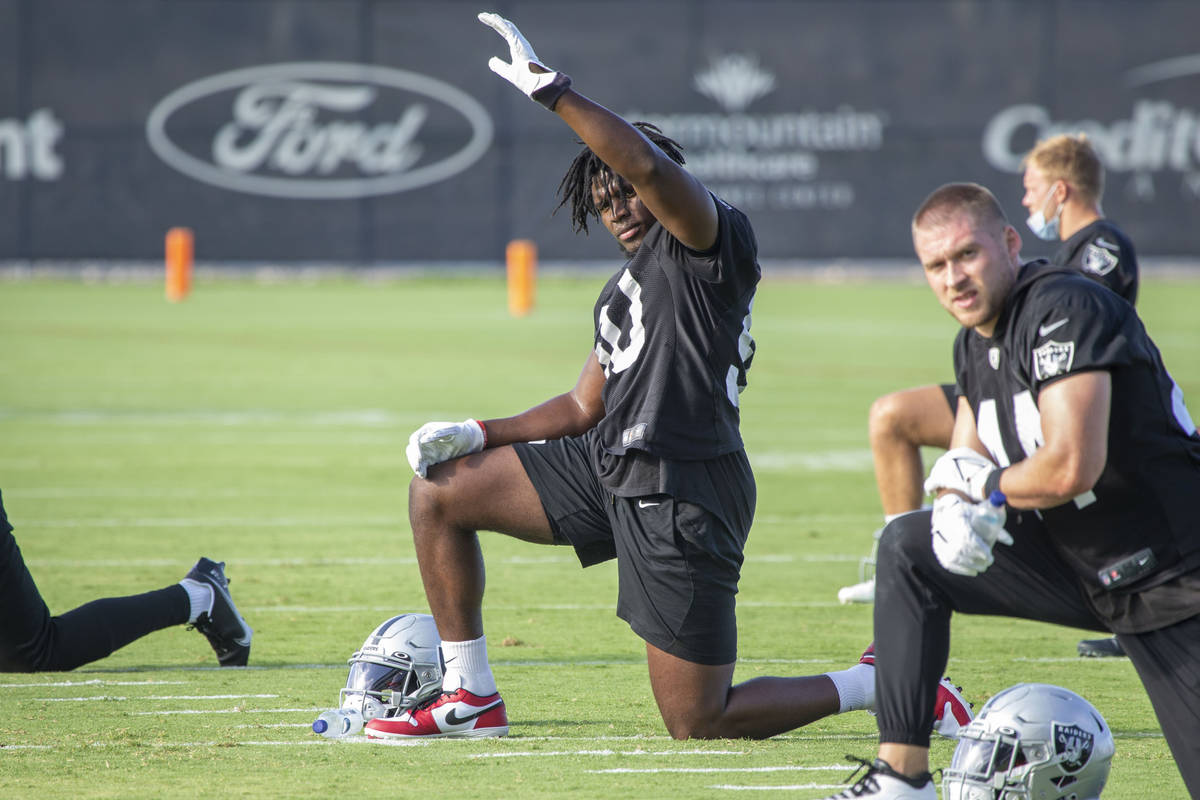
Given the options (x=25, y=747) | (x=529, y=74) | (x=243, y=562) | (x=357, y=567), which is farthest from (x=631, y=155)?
(x=243, y=562)

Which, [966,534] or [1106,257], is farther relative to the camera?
[1106,257]

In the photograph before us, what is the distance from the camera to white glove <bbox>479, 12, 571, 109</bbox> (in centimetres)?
459

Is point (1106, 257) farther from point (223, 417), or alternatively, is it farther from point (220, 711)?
point (223, 417)


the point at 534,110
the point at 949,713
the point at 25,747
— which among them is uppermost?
the point at 534,110

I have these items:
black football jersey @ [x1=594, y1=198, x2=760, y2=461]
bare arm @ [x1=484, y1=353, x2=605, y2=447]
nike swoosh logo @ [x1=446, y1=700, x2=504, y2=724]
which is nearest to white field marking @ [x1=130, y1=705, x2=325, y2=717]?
nike swoosh logo @ [x1=446, y1=700, x2=504, y2=724]

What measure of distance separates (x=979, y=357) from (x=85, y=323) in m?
18.4

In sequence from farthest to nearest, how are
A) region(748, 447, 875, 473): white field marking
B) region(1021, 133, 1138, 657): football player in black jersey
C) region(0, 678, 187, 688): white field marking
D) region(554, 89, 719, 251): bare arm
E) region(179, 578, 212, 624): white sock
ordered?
region(748, 447, 875, 473): white field marking < region(1021, 133, 1138, 657): football player in black jersey < region(179, 578, 212, 624): white sock < region(0, 678, 187, 688): white field marking < region(554, 89, 719, 251): bare arm

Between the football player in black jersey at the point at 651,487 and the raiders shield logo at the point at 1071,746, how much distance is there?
70cm

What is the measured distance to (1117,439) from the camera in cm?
389

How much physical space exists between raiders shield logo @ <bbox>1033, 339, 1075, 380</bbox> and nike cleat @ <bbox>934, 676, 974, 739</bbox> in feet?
4.45

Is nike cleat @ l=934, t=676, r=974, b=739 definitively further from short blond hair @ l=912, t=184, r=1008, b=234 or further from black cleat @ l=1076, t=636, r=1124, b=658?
black cleat @ l=1076, t=636, r=1124, b=658

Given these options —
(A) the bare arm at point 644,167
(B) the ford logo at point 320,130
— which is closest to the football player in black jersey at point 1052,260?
(A) the bare arm at point 644,167

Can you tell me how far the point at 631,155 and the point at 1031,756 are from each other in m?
1.86

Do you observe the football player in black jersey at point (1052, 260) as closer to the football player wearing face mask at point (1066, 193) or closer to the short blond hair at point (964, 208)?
the football player wearing face mask at point (1066, 193)
